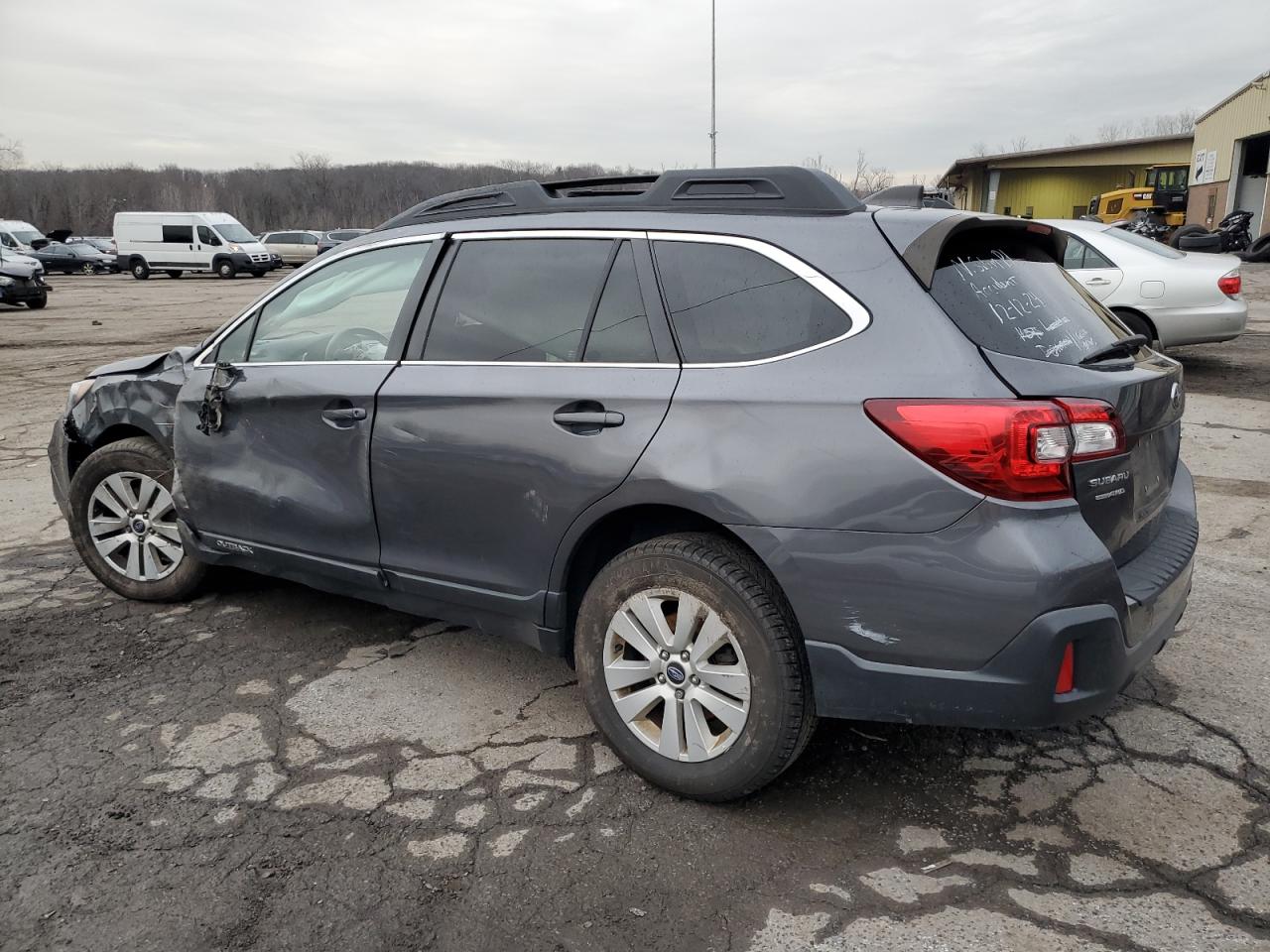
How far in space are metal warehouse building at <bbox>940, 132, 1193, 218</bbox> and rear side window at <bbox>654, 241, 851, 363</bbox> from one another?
53.6 meters

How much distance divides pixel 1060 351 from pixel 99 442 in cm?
414

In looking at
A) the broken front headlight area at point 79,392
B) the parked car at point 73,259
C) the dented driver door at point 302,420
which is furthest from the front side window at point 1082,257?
the parked car at point 73,259

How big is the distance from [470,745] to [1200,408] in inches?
302

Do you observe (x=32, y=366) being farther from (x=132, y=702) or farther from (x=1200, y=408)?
(x=1200, y=408)

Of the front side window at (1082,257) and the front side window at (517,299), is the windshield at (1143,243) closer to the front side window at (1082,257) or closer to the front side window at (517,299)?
the front side window at (1082,257)

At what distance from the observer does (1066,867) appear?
8.00 feet

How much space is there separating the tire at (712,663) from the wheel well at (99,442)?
2.71 meters

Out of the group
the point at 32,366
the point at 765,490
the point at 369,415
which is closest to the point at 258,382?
the point at 369,415

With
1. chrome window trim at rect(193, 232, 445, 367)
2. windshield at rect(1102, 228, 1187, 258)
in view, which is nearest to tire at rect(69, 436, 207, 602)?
chrome window trim at rect(193, 232, 445, 367)

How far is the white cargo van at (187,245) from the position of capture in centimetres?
3469

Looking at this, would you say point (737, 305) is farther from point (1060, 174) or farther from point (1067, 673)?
point (1060, 174)

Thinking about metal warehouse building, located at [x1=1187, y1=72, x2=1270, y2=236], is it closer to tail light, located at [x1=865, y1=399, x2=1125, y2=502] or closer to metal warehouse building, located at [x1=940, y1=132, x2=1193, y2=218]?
metal warehouse building, located at [x1=940, y1=132, x2=1193, y2=218]

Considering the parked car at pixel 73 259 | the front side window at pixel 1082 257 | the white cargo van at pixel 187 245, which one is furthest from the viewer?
the parked car at pixel 73 259

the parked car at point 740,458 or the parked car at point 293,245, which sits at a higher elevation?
the parked car at point 293,245
